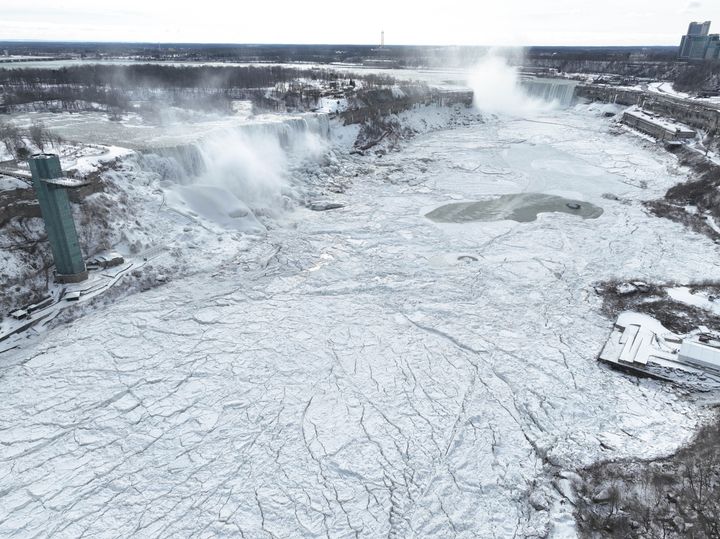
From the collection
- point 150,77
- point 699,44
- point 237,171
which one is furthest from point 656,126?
point 699,44

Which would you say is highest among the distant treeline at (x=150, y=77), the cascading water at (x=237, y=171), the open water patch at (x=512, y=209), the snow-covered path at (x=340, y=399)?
the distant treeline at (x=150, y=77)

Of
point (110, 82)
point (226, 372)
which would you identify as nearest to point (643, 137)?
point (226, 372)

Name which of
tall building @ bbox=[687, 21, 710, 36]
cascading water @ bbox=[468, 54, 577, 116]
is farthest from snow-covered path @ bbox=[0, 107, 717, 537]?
tall building @ bbox=[687, 21, 710, 36]

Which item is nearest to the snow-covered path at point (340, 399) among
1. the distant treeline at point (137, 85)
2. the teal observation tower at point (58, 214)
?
the teal observation tower at point (58, 214)

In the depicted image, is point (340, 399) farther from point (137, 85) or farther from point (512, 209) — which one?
point (137, 85)

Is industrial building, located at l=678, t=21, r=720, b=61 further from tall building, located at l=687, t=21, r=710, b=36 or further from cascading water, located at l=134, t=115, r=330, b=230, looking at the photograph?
cascading water, located at l=134, t=115, r=330, b=230

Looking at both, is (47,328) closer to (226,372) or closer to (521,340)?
(226,372)

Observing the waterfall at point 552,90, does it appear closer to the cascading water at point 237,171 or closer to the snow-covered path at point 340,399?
the cascading water at point 237,171
